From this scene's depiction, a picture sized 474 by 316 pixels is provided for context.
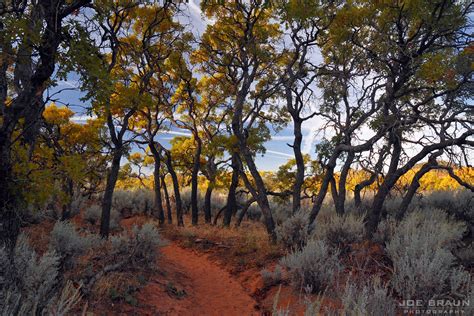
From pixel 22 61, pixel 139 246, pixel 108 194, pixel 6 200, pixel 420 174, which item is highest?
pixel 22 61

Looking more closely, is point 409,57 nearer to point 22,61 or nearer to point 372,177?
point 372,177

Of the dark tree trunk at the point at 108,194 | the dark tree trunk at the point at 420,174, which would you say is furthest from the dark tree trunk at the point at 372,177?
the dark tree trunk at the point at 108,194

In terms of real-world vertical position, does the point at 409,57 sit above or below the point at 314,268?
above

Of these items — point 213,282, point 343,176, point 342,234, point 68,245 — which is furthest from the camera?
point 343,176

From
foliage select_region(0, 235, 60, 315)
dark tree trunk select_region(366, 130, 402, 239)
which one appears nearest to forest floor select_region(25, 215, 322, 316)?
foliage select_region(0, 235, 60, 315)

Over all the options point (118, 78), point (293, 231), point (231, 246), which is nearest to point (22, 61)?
point (118, 78)

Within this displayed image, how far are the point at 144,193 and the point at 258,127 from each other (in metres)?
11.3

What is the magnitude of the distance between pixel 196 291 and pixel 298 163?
6238mm

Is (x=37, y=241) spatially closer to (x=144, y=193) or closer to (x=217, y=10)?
(x=217, y=10)

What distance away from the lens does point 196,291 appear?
25.5 feet

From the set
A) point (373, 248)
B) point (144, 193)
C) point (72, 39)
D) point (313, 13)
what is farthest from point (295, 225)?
point (144, 193)

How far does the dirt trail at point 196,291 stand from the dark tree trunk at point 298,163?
13.1 ft

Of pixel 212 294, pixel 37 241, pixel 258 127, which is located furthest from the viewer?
pixel 258 127

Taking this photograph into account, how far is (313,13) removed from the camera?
9.88 m
